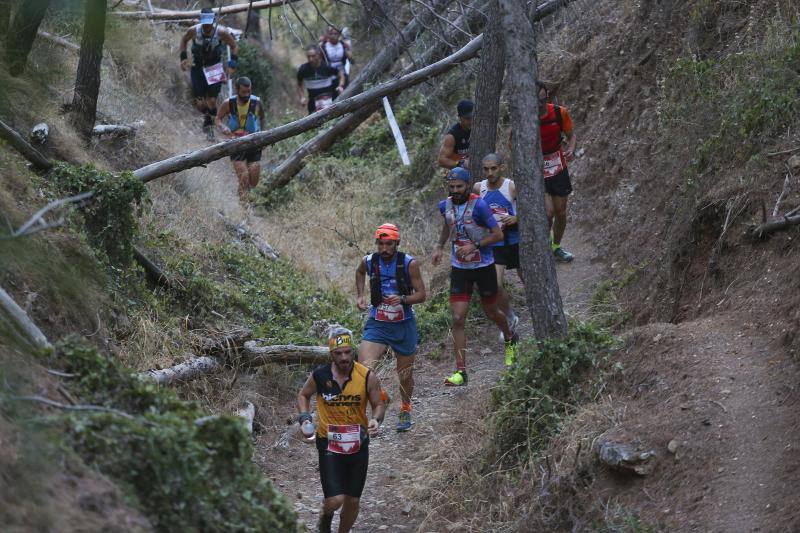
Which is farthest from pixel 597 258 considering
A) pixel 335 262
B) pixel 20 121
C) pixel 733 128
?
pixel 20 121

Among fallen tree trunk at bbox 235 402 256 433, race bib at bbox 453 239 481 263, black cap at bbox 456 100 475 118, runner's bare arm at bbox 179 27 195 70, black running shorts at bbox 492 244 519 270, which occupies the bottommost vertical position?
fallen tree trunk at bbox 235 402 256 433

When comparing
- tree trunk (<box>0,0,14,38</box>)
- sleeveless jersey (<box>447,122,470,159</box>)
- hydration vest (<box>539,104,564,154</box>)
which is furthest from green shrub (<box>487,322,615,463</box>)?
tree trunk (<box>0,0,14,38</box>)

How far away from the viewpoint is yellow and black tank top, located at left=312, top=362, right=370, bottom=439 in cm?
727

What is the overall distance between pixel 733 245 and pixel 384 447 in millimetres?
3602

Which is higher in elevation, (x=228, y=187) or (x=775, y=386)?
(x=228, y=187)

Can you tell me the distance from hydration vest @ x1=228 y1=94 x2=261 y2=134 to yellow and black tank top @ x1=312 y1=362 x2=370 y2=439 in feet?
27.6

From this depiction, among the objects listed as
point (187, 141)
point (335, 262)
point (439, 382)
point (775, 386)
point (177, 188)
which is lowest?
point (775, 386)

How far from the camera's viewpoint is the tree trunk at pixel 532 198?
842 centimetres

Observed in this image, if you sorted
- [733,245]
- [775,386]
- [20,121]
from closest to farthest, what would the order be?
1. [775,386]
2. [733,245]
3. [20,121]

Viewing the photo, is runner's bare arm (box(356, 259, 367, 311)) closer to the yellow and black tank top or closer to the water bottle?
the yellow and black tank top

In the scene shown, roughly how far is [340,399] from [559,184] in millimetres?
5279

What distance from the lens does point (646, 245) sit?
11.5 metres

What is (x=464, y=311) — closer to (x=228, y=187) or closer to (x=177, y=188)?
(x=177, y=188)

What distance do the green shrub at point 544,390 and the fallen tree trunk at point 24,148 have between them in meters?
5.03
